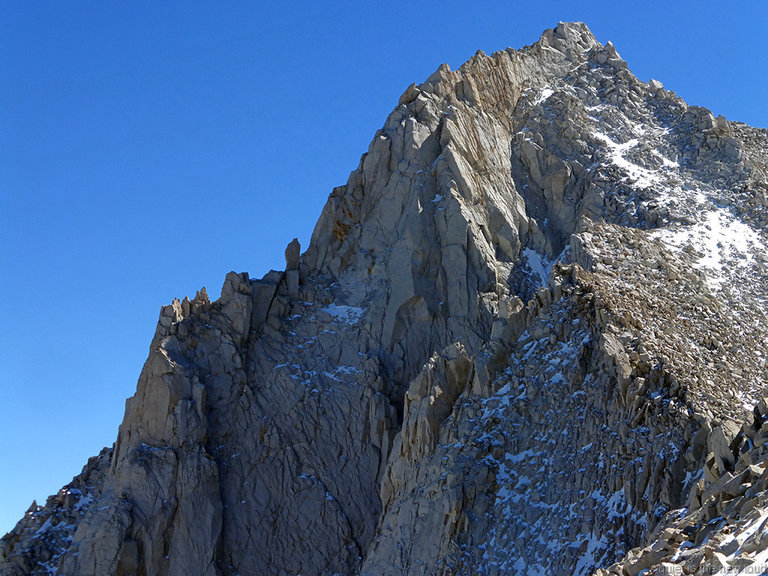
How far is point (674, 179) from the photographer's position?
278 ft

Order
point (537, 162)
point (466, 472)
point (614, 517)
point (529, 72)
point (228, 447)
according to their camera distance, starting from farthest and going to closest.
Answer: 1. point (529, 72)
2. point (537, 162)
3. point (228, 447)
4. point (466, 472)
5. point (614, 517)

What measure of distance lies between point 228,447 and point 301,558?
31.1ft

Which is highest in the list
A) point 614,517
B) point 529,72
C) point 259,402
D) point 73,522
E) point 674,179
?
point 529,72

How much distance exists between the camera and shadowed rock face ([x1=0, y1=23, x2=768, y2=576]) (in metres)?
56.3

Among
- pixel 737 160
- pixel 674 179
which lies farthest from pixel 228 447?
pixel 737 160

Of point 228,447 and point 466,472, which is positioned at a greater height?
point 228,447

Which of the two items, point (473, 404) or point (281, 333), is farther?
point (281, 333)

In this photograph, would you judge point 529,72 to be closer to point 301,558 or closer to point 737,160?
point 737,160

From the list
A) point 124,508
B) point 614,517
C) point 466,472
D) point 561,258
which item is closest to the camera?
point 614,517

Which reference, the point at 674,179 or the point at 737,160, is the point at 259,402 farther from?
the point at 737,160

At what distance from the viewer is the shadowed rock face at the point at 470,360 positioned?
56.3m

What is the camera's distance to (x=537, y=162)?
89.3m

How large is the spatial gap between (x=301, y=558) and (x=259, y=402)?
1179 centimetres

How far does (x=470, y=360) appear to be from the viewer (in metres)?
68.1
